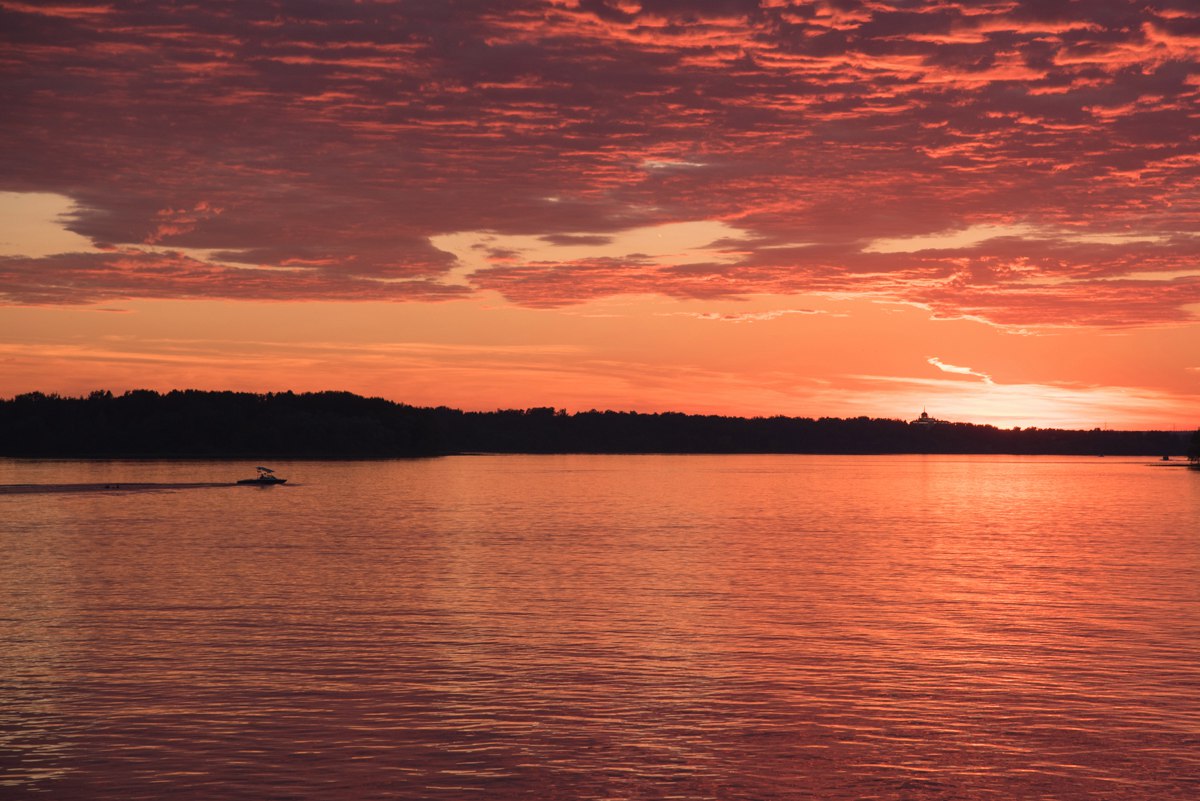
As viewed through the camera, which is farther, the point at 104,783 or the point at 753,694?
the point at 753,694

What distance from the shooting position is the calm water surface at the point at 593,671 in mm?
22156

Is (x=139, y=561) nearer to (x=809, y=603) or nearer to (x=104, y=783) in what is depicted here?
(x=809, y=603)

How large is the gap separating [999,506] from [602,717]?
125 m

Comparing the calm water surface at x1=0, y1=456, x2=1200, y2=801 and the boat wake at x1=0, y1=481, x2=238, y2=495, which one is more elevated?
the boat wake at x1=0, y1=481, x2=238, y2=495

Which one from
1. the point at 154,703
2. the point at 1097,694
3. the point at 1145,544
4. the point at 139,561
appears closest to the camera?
the point at 154,703

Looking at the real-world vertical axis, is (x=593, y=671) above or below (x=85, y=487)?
below

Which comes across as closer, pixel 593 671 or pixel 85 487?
pixel 593 671

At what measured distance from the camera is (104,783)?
2127 cm

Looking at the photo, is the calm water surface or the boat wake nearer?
the calm water surface

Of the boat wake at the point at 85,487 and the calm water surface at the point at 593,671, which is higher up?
the boat wake at the point at 85,487

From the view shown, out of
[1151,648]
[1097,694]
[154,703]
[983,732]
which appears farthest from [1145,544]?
[154,703]

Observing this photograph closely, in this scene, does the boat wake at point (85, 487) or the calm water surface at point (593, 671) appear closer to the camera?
the calm water surface at point (593, 671)

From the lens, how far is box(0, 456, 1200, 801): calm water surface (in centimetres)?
2216

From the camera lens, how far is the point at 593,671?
3206cm
